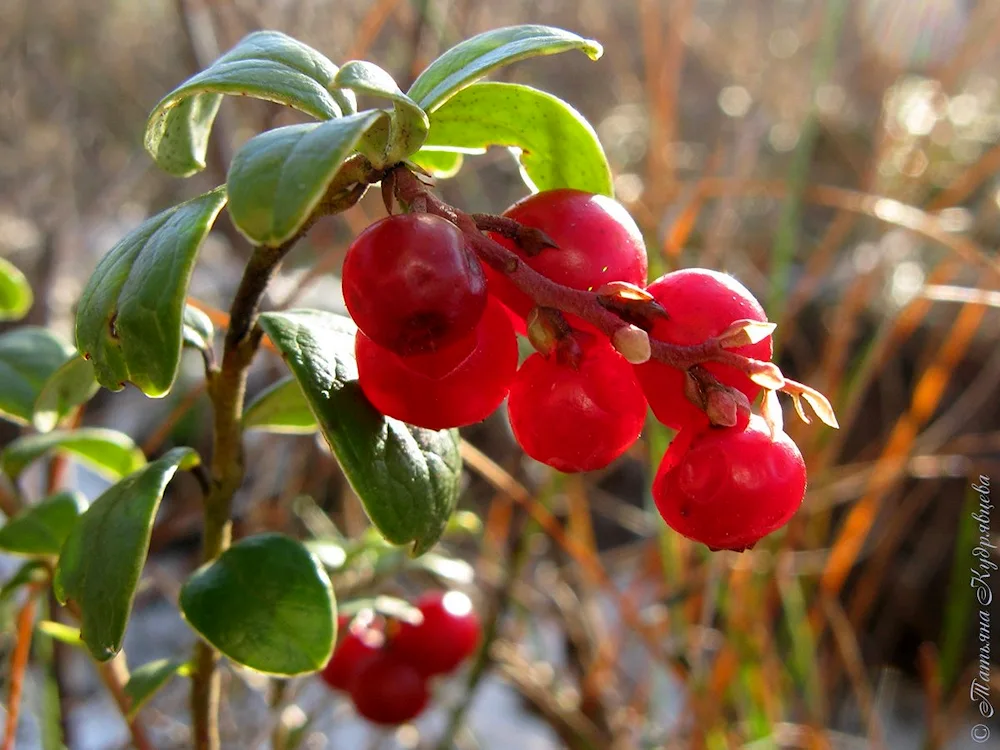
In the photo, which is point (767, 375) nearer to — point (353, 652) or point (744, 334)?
point (744, 334)

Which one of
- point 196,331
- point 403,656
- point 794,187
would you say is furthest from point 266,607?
point 794,187

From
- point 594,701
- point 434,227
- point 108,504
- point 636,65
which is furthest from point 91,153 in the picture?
point 434,227

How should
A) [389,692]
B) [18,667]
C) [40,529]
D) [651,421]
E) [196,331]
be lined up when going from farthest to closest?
[651,421], [389,692], [18,667], [40,529], [196,331]

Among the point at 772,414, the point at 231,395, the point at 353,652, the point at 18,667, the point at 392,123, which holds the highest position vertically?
the point at 392,123

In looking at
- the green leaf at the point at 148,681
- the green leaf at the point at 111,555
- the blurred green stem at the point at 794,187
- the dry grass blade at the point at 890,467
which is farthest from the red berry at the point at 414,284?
the dry grass blade at the point at 890,467

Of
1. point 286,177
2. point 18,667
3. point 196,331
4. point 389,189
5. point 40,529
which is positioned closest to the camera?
point 286,177

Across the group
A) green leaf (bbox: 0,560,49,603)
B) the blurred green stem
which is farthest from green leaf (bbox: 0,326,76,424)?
the blurred green stem
